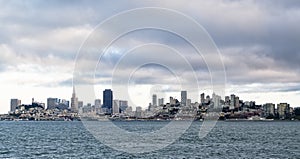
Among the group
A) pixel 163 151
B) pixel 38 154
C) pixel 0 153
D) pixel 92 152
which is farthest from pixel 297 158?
pixel 0 153

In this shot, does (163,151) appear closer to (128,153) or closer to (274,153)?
(128,153)

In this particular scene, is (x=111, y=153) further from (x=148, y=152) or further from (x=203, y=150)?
(x=203, y=150)

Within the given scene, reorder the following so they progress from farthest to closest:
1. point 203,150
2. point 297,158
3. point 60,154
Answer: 1. point 203,150
2. point 60,154
3. point 297,158

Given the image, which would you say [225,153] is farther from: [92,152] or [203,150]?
[92,152]

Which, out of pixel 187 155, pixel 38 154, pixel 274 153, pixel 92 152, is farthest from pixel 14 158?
pixel 274 153

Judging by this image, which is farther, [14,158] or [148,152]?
[148,152]

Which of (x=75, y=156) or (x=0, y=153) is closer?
(x=75, y=156)

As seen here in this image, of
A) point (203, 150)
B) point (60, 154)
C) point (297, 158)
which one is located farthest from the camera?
point (203, 150)
